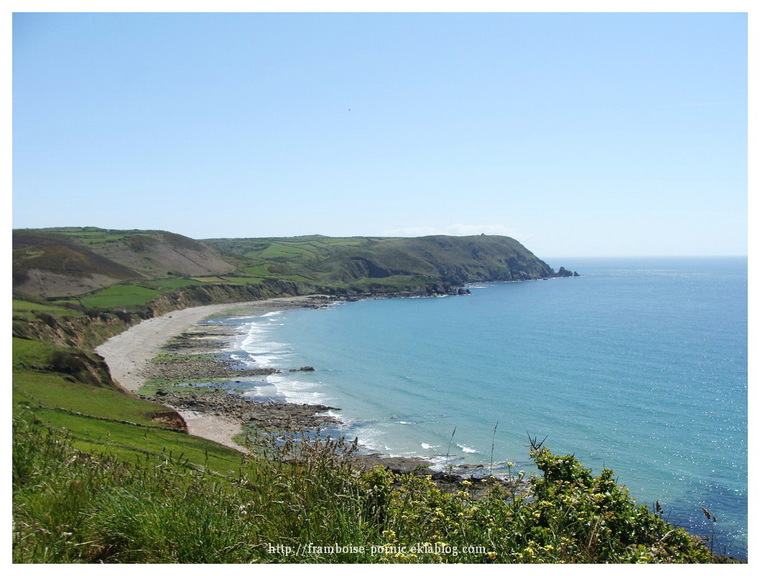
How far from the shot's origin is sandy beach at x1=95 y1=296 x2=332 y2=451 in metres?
38.6

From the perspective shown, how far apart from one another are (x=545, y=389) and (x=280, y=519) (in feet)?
161

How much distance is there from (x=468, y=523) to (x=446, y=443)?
1232 inches

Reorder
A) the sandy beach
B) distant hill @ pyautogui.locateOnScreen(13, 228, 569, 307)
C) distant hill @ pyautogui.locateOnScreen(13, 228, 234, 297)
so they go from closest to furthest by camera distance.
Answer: the sandy beach
distant hill @ pyautogui.locateOnScreen(13, 228, 234, 297)
distant hill @ pyautogui.locateOnScreen(13, 228, 569, 307)

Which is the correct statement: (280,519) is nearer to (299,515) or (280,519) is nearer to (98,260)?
(299,515)

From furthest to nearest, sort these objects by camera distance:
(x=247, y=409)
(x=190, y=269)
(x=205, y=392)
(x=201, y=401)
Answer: (x=190, y=269) < (x=205, y=392) < (x=201, y=401) < (x=247, y=409)

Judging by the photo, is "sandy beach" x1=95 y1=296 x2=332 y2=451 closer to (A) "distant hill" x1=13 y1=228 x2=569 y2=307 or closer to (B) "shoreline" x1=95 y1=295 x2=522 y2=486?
(B) "shoreline" x1=95 y1=295 x2=522 y2=486

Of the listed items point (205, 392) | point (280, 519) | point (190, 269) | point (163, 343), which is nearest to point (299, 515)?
point (280, 519)

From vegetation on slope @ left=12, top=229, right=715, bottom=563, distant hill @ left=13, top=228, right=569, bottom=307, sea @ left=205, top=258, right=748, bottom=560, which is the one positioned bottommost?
sea @ left=205, top=258, right=748, bottom=560

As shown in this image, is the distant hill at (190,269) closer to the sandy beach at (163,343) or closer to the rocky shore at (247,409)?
the sandy beach at (163,343)

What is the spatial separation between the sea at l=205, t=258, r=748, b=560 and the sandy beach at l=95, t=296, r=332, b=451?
827 centimetres

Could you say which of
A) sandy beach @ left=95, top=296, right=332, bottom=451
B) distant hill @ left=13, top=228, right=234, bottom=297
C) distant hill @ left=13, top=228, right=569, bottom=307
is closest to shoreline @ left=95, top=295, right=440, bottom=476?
sandy beach @ left=95, top=296, right=332, bottom=451

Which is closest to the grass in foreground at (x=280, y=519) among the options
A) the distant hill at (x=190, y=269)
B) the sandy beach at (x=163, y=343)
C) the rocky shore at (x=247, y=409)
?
the sandy beach at (x=163, y=343)

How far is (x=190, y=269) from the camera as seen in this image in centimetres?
13925

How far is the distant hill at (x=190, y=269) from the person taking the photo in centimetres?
9250
